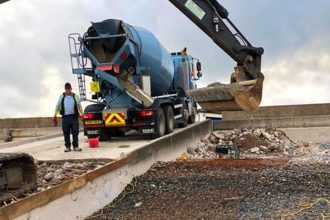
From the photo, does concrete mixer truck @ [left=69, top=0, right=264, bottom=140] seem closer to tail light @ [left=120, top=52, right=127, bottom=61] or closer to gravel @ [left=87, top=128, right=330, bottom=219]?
tail light @ [left=120, top=52, right=127, bottom=61]

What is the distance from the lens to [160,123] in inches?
481

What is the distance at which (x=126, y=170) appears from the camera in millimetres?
8836

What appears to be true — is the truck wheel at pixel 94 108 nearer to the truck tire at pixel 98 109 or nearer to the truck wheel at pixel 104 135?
the truck tire at pixel 98 109

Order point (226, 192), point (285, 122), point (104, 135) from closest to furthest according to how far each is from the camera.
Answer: point (226, 192), point (104, 135), point (285, 122)

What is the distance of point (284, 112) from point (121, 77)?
1312 cm

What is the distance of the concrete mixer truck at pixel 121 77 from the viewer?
446 inches

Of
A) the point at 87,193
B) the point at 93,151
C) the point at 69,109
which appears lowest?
the point at 87,193

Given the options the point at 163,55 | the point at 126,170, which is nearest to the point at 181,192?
the point at 126,170

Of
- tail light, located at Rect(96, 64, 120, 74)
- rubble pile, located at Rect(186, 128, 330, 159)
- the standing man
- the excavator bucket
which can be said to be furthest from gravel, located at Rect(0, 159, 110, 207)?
rubble pile, located at Rect(186, 128, 330, 159)

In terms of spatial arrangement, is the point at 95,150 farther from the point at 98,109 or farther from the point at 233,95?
the point at 233,95

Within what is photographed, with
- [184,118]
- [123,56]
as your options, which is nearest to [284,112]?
[184,118]

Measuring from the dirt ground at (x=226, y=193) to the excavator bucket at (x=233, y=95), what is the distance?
136 cm

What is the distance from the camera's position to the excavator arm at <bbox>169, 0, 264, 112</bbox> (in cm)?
846

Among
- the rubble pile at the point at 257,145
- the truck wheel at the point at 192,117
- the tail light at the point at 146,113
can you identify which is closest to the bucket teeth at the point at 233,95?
the tail light at the point at 146,113
